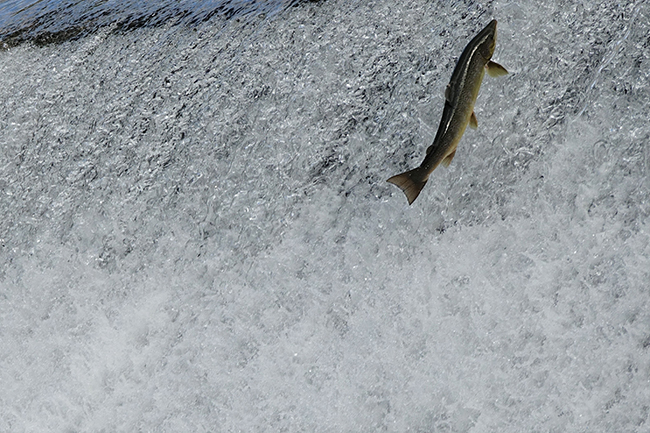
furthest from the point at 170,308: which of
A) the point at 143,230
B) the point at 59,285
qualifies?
the point at 59,285

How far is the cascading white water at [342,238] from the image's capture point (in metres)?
2.58

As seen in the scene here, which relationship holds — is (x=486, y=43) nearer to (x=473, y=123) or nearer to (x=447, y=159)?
(x=473, y=123)

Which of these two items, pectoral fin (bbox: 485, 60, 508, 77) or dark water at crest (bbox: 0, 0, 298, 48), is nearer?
pectoral fin (bbox: 485, 60, 508, 77)

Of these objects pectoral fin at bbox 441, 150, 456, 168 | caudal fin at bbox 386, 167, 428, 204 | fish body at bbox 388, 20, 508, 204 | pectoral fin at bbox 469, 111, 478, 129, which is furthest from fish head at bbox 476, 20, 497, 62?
caudal fin at bbox 386, 167, 428, 204

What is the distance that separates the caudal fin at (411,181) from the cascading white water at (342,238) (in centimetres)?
24

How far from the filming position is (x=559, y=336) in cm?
256

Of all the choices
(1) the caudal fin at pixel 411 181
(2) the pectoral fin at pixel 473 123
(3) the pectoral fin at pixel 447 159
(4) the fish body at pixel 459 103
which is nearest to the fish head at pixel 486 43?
(4) the fish body at pixel 459 103

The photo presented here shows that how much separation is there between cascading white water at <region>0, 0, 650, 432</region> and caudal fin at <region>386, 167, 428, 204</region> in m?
0.24

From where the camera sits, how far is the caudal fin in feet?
7.78

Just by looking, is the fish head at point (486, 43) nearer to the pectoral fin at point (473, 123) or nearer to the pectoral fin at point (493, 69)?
the pectoral fin at point (493, 69)

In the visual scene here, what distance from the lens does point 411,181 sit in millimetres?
2443

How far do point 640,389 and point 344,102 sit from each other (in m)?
1.53

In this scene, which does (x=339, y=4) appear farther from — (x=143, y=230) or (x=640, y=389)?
(x=640, y=389)

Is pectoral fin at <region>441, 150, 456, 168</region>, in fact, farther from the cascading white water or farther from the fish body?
the cascading white water
